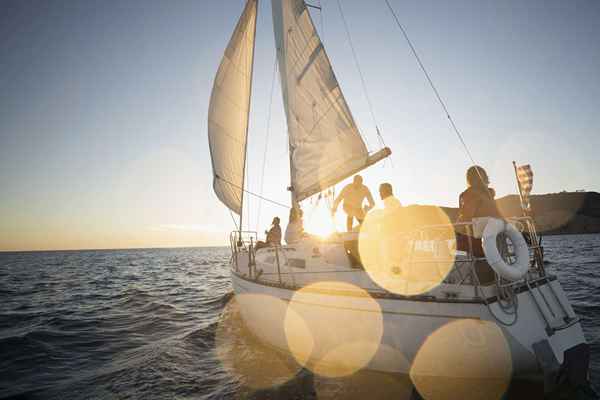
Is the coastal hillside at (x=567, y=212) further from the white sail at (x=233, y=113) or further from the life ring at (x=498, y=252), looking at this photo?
the life ring at (x=498, y=252)

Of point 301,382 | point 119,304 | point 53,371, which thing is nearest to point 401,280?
point 301,382

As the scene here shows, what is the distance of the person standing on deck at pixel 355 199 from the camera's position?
6008mm

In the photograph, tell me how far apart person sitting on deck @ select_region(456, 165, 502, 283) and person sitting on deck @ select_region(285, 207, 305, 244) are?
152 inches

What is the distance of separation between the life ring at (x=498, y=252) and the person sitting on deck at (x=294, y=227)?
4.39 m

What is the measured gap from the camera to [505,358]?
2.84 m

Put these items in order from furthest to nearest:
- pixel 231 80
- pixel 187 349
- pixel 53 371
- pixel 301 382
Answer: pixel 231 80, pixel 187 349, pixel 53 371, pixel 301 382

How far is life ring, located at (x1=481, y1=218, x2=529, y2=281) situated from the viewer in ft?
9.52

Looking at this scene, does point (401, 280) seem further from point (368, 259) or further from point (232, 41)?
point (232, 41)

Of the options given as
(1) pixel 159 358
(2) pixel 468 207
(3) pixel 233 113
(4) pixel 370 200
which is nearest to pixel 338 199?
(4) pixel 370 200

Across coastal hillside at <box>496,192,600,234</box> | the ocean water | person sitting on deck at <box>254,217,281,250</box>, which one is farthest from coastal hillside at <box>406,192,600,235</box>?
the ocean water

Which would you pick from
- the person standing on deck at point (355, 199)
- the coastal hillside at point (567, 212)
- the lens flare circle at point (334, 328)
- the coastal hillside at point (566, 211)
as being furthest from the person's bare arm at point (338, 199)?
the coastal hillside at point (567, 212)

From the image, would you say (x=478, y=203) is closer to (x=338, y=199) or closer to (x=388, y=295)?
(x=388, y=295)

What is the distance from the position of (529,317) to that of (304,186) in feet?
16.8

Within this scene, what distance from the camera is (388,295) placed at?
3.40m
